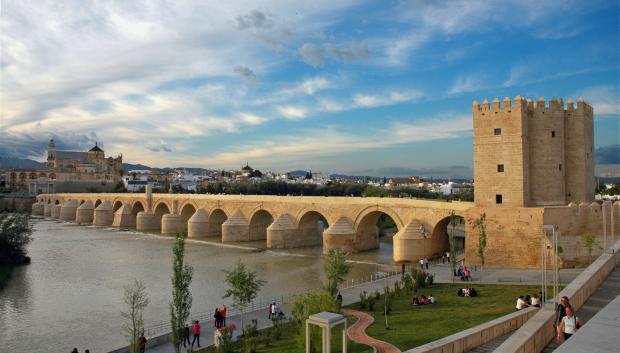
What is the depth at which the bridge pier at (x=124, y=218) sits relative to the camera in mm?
52656

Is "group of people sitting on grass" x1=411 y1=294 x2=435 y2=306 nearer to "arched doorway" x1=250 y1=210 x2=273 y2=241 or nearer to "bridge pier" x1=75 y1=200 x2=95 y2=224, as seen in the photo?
"arched doorway" x1=250 y1=210 x2=273 y2=241

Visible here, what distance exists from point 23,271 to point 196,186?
83161 mm

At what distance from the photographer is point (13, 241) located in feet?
92.5

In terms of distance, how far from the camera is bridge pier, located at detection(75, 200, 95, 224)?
59250 mm

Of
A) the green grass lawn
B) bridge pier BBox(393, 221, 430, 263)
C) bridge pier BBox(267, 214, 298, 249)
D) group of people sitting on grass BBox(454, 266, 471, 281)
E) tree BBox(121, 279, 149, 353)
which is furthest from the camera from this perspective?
bridge pier BBox(267, 214, 298, 249)

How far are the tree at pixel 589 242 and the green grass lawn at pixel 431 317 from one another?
12.0 feet

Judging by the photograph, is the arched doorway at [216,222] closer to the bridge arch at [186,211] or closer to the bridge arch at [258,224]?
the bridge arch at [186,211]

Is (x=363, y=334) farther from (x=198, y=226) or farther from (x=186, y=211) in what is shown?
(x=186, y=211)

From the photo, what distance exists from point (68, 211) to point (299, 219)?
44840 mm

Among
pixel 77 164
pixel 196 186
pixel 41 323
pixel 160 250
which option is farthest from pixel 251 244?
pixel 77 164

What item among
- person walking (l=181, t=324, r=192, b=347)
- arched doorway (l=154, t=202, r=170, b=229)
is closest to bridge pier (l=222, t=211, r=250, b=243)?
arched doorway (l=154, t=202, r=170, b=229)

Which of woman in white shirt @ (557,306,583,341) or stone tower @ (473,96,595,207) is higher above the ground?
stone tower @ (473,96,595,207)

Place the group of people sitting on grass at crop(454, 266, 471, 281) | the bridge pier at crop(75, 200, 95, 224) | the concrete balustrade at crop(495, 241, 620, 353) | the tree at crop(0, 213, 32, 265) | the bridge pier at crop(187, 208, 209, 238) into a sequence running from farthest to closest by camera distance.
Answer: the bridge pier at crop(75, 200, 95, 224) → the bridge pier at crop(187, 208, 209, 238) → the tree at crop(0, 213, 32, 265) → the group of people sitting on grass at crop(454, 266, 471, 281) → the concrete balustrade at crop(495, 241, 620, 353)

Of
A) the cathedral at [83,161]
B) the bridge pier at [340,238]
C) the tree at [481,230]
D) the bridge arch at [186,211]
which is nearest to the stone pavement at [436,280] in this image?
the tree at [481,230]
